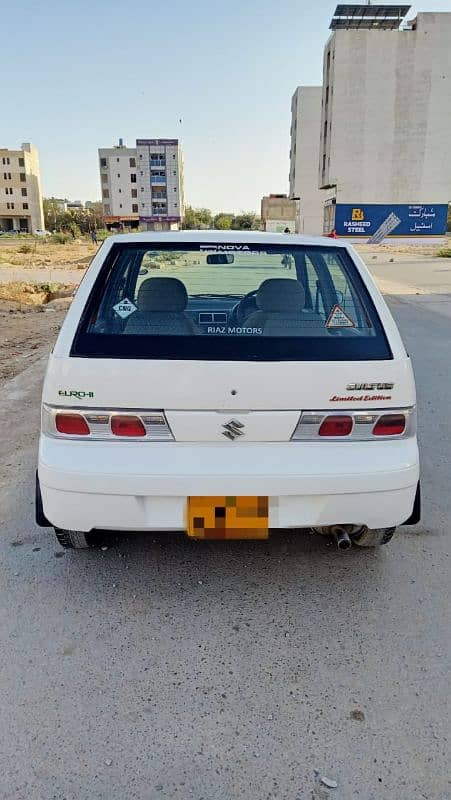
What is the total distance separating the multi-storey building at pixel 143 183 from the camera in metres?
98.0

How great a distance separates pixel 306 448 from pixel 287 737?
107cm

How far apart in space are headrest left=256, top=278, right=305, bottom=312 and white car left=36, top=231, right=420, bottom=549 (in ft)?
1.03

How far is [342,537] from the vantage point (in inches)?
106

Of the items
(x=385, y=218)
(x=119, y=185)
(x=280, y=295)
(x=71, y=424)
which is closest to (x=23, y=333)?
(x=280, y=295)

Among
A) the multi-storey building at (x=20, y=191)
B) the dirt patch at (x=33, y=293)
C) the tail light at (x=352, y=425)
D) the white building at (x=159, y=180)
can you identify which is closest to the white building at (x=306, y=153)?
the white building at (x=159, y=180)

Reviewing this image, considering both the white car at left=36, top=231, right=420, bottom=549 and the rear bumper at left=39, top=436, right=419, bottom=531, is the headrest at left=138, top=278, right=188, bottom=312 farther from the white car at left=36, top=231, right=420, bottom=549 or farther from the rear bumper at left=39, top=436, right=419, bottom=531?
the rear bumper at left=39, top=436, right=419, bottom=531

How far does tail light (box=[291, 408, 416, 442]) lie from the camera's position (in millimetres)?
2377

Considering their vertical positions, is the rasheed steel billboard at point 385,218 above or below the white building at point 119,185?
below

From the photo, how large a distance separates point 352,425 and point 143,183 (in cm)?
10470

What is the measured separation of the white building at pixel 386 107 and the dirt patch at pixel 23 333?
34.6 m

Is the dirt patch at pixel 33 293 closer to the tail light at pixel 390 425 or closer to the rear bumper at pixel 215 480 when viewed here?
the rear bumper at pixel 215 480

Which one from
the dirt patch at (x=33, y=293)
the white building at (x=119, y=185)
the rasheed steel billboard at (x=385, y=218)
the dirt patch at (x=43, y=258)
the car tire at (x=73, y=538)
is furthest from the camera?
the white building at (x=119, y=185)

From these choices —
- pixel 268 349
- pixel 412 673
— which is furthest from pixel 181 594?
pixel 268 349

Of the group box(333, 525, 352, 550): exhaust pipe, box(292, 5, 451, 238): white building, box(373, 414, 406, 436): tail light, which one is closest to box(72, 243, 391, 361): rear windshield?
box(373, 414, 406, 436): tail light
